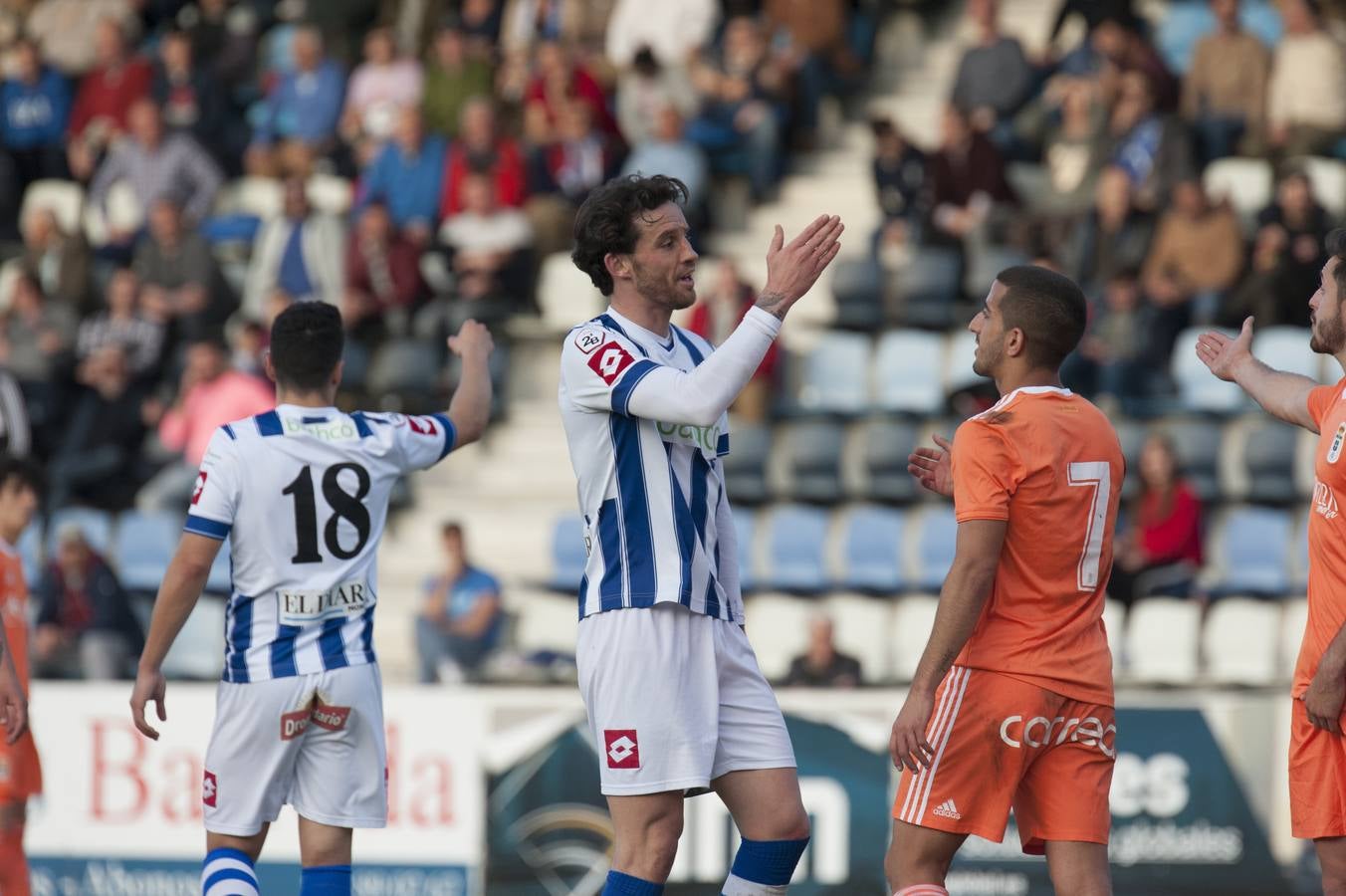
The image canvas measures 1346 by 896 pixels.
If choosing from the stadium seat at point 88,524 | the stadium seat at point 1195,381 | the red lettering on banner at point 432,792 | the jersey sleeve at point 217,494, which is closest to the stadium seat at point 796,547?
the stadium seat at point 1195,381

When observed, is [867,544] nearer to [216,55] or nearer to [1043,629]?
[1043,629]

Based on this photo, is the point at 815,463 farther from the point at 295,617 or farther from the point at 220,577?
the point at 295,617

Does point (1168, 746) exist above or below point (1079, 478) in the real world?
below

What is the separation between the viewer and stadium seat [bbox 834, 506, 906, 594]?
41.0ft

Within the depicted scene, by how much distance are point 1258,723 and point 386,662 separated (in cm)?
595

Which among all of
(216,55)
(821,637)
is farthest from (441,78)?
(821,637)

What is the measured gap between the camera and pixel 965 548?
5191mm

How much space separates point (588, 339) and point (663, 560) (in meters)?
0.68

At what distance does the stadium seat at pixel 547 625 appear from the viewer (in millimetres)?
11352

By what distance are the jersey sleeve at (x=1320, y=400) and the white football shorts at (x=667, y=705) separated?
6.09ft

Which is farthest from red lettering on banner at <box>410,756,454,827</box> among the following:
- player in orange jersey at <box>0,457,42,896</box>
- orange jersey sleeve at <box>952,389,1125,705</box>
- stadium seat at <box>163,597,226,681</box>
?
orange jersey sleeve at <box>952,389,1125,705</box>

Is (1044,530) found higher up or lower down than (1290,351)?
lower down

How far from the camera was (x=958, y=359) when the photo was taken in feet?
44.8

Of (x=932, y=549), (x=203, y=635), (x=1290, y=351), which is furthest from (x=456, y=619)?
(x=1290, y=351)
